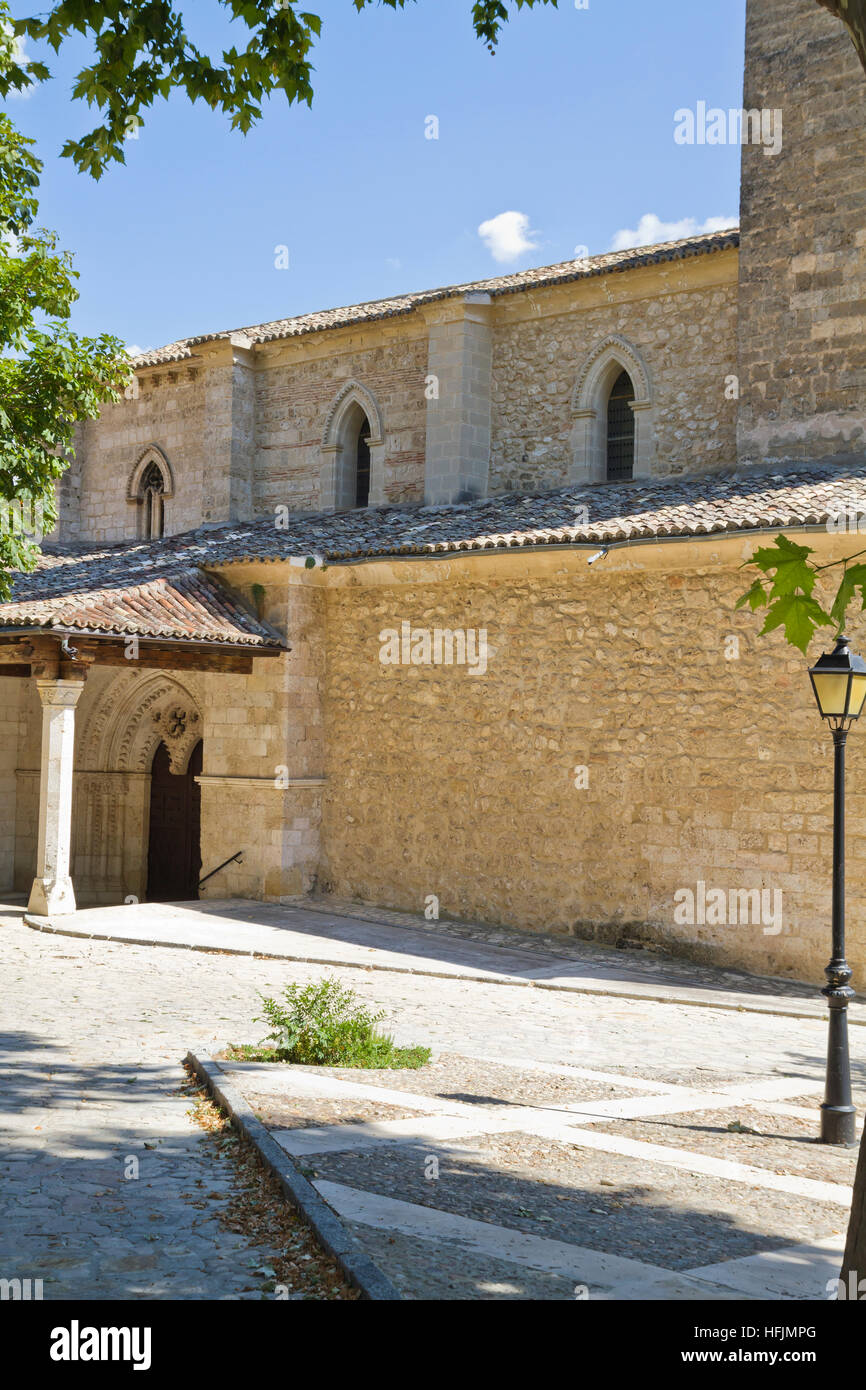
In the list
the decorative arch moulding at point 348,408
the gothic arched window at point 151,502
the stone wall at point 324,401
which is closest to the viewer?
the stone wall at point 324,401

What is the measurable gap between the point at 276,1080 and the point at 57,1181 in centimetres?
176

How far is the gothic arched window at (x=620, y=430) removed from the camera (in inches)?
624

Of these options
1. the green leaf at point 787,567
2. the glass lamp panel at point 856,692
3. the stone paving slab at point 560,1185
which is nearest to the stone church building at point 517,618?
the glass lamp panel at point 856,692

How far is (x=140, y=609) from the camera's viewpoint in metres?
13.7

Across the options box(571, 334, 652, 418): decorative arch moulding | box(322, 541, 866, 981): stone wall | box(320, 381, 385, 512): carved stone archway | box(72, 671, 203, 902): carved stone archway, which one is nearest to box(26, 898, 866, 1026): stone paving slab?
box(322, 541, 866, 981): stone wall

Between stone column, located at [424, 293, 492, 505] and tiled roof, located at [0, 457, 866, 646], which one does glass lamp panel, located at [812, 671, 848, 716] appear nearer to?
tiled roof, located at [0, 457, 866, 646]

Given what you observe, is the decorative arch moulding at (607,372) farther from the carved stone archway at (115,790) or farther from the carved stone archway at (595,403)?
the carved stone archway at (115,790)

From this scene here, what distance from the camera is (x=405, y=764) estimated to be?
13875 millimetres

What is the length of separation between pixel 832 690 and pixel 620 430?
32.9 ft

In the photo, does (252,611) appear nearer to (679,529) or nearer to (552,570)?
(552,570)

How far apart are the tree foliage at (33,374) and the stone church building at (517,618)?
1759 mm

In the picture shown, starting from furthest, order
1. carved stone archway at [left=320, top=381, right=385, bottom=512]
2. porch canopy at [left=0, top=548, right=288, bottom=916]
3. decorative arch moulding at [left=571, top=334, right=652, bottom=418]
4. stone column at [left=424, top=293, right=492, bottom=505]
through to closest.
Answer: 1. carved stone archway at [left=320, top=381, right=385, bottom=512]
2. stone column at [left=424, top=293, right=492, bottom=505]
3. decorative arch moulding at [left=571, top=334, right=652, bottom=418]
4. porch canopy at [left=0, top=548, right=288, bottom=916]

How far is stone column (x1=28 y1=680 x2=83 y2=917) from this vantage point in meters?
13.2

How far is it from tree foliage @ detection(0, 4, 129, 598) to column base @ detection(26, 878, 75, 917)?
3.64 meters
